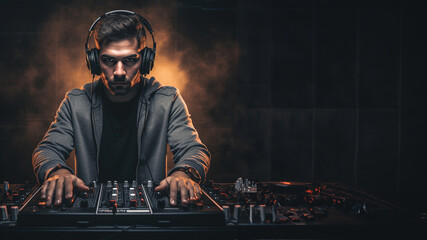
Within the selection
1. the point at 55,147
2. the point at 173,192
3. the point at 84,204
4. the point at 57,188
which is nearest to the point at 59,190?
the point at 57,188

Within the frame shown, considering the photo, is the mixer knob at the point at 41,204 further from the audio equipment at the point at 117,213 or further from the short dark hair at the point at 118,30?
the short dark hair at the point at 118,30

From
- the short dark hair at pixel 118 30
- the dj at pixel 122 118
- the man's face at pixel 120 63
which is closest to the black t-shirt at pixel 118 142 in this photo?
the dj at pixel 122 118

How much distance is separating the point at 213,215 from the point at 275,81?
2543 millimetres

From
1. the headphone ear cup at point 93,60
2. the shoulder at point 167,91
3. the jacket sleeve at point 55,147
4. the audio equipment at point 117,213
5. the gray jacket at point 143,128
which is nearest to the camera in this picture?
the audio equipment at point 117,213

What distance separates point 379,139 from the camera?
147 inches

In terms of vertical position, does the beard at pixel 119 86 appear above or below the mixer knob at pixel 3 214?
above

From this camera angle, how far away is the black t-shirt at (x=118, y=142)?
236 centimetres

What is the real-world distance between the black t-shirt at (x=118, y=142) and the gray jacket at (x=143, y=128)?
0.13ft

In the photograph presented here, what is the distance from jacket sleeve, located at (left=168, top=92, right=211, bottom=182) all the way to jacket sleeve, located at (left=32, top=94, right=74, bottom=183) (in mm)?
664

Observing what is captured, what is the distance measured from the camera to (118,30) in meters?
2.27

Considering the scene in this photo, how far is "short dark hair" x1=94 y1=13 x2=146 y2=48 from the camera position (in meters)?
2.26

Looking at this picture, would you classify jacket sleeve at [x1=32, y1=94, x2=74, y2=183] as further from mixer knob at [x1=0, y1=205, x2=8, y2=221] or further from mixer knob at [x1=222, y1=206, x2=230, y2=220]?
mixer knob at [x1=222, y1=206, x2=230, y2=220]

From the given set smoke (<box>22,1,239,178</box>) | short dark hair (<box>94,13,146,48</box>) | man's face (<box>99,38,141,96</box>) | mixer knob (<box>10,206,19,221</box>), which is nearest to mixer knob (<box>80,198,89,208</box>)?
mixer knob (<box>10,206,19,221</box>)

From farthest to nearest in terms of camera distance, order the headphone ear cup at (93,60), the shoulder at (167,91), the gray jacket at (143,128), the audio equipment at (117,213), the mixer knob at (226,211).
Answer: the shoulder at (167,91), the gray jacket at (143,128), the headphone ear cup at (93,60), the mixer knob at (226,211), the audio equipment at (117,213)
